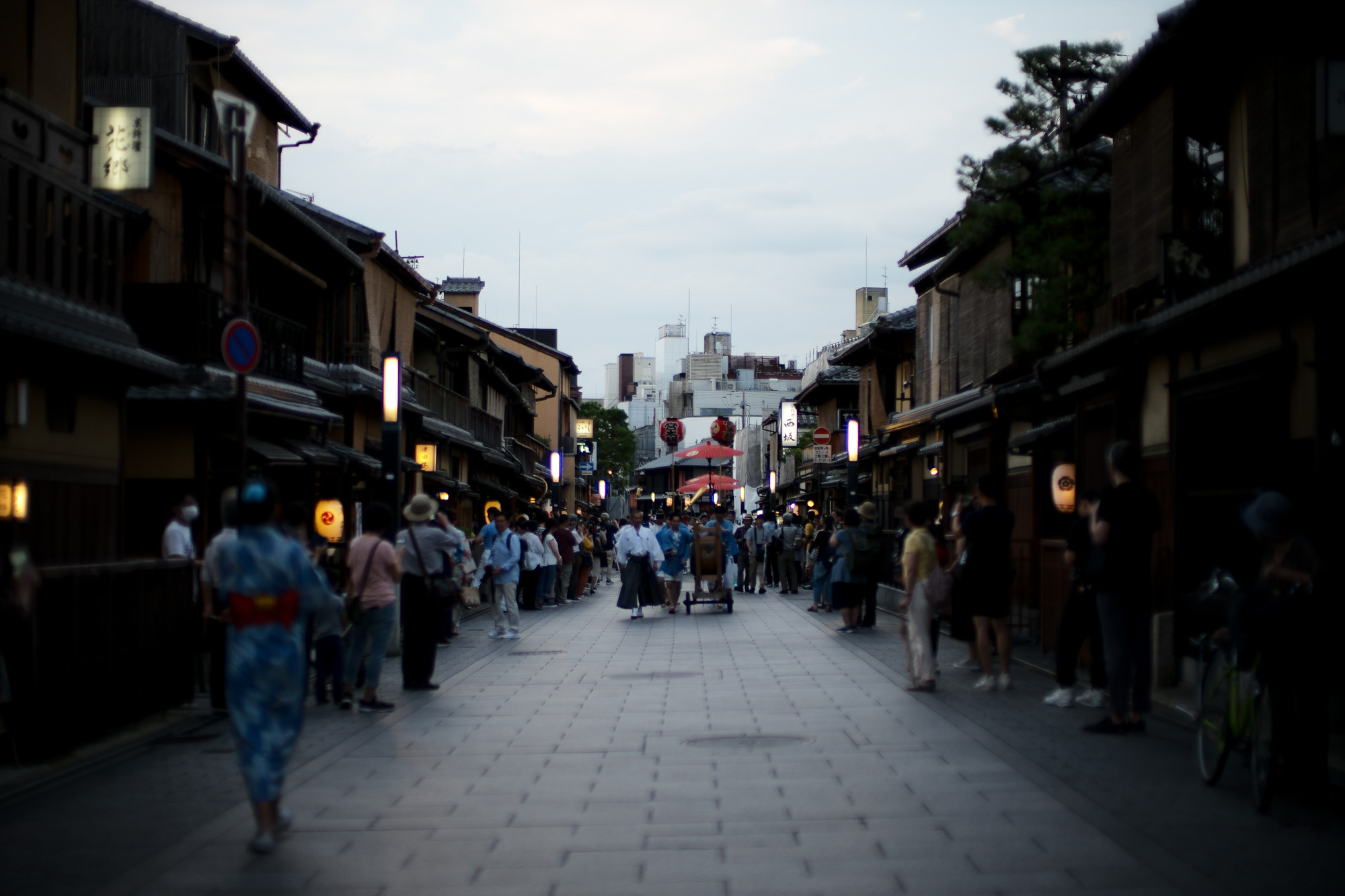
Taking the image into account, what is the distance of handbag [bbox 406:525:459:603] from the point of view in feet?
43.1

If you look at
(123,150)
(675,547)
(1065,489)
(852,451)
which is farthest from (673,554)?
(123,150)

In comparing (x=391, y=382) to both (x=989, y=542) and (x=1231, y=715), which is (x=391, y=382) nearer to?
(x=989, y=542)

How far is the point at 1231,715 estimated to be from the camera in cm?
752

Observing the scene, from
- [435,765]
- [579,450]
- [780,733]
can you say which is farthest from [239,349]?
[579,450]

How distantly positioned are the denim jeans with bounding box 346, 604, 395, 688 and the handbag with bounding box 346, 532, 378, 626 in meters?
0.04

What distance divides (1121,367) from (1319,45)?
388 cm

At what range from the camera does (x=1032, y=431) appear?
17.9m

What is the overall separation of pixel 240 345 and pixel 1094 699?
8.12 m

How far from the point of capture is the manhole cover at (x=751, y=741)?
372 inches

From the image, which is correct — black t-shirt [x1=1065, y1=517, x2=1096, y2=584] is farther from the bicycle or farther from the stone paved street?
the bicycle

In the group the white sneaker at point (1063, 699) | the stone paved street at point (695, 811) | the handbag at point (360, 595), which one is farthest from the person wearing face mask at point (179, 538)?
the white sneaker at point (1063, 699)

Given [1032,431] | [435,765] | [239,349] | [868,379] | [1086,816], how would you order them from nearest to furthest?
1. [1086,816]
2. [435,765]
3. [239,349]
4. [1032,431]
5. [868,379]

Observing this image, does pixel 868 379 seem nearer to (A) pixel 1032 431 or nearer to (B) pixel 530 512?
(B) pixel 530 512

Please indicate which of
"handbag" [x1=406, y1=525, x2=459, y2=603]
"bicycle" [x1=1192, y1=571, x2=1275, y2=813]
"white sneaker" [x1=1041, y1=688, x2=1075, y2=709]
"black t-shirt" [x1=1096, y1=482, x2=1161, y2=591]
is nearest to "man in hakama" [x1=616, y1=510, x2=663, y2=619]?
"handbag" [x1=406, y1=525, x2=459, y2=603]
